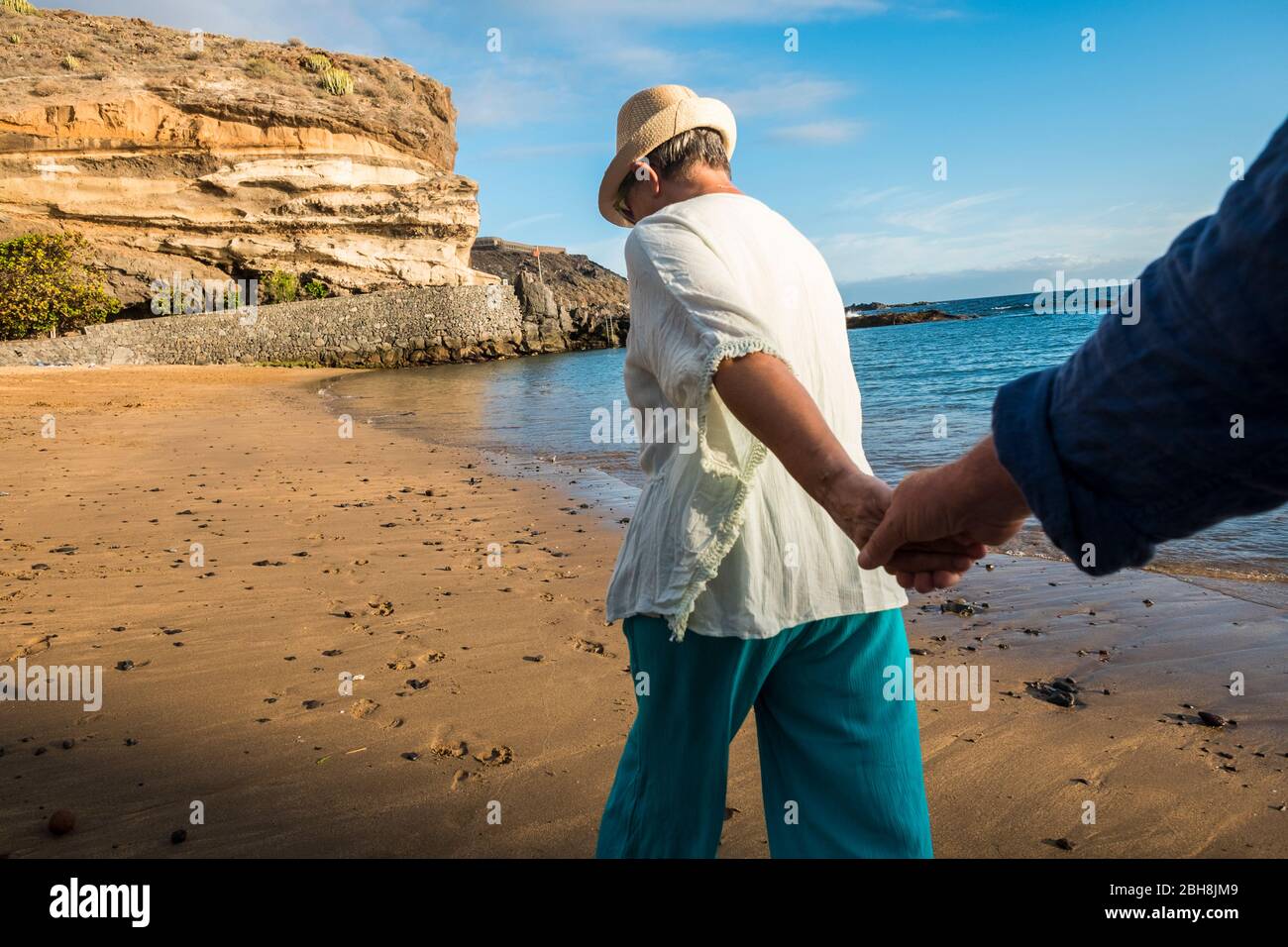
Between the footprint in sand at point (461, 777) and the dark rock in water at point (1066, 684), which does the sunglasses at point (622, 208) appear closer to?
the footprint in sand at point (461, 777)

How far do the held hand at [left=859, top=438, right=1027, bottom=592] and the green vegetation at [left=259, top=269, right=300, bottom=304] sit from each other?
44049 millimetres

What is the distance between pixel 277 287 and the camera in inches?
1634

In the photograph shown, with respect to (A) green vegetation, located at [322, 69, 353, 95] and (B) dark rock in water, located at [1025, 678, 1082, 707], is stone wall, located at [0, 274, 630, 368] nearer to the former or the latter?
(A) green vegetation, located at [322, 69, 353, 95]

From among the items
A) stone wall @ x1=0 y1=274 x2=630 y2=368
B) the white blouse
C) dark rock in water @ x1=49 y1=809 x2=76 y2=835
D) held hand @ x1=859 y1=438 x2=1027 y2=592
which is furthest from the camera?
stone wall @ x1=0 y1=274 x2=630 y2=368

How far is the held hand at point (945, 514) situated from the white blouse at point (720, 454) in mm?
205

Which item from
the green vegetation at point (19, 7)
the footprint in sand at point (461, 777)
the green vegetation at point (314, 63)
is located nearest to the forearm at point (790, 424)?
the footprint in sand at point (461, 777)

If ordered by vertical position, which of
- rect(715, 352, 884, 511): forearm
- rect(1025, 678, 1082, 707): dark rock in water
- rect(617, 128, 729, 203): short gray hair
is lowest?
rect(1025, 678, 1082, 707): dark rock in water

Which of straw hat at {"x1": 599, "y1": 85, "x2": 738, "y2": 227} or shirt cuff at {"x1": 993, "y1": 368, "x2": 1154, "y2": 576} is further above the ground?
straw hat at {"x1": 599, "y1": 85, "x2": 738, "y2": 227}

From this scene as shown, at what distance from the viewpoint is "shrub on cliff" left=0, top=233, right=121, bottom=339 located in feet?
101

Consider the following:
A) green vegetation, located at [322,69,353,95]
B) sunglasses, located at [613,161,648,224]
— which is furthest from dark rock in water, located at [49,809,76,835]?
green vegetation, located at [322,69,353,95]

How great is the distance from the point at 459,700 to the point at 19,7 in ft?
197

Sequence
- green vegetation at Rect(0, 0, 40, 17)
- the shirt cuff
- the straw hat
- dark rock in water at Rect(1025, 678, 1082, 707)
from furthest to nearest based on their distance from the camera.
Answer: green vegetation at Rect(0, 0, 40, 17) → dark rock in water at Rect(1025, 678, 1082, 707) → the straw hat → the shirt cuff
